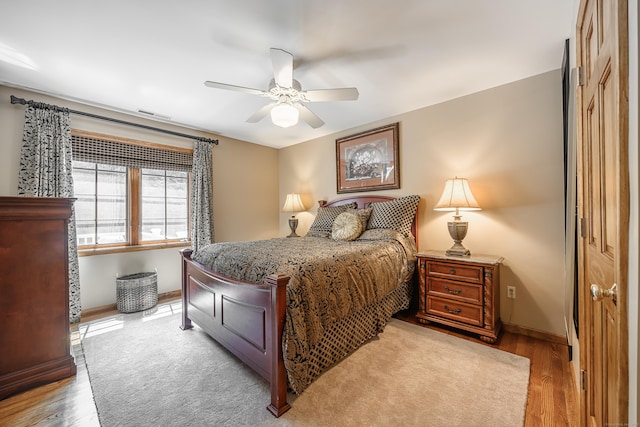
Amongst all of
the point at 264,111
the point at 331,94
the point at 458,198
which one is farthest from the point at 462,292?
the point at 264,111

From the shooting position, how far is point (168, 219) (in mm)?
3869

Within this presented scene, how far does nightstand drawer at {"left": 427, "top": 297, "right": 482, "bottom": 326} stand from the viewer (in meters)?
2.44

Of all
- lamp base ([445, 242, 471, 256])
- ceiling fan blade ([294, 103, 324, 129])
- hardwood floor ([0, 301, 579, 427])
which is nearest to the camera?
hardwood floor ([0, 301, 579, 427])

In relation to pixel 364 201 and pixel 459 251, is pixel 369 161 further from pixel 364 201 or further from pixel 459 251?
pixel 459 251

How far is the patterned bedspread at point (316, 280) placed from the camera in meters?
1.63

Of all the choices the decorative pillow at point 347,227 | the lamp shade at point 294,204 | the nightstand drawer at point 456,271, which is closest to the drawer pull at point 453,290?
the nightstand drawer at point 456,271

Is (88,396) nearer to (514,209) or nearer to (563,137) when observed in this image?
(514,209)

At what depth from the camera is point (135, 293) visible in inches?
125

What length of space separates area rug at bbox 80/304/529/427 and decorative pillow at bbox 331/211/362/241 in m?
1.10

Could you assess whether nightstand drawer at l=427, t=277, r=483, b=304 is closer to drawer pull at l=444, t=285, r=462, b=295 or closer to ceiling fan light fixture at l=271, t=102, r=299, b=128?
drawer pull at l=444, t=285, r=462, b=295

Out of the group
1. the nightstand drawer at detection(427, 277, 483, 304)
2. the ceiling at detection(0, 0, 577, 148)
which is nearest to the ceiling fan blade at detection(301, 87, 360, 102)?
the ceiling at detection(0, 0, 577, 148)

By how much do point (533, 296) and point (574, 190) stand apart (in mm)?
1248

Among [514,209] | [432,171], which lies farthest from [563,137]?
[432,171]

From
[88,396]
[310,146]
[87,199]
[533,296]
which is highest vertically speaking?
[310,146]
